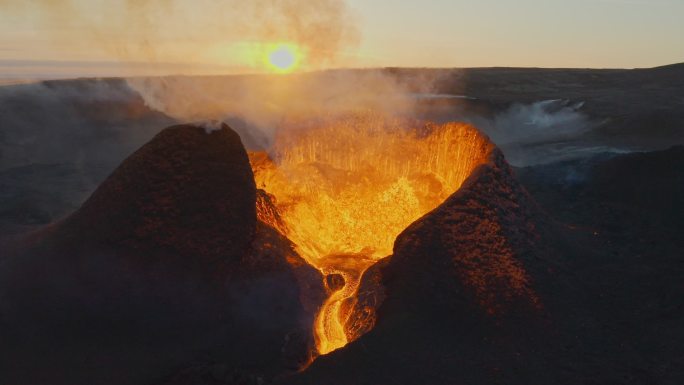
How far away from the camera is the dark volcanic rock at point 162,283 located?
5.09m

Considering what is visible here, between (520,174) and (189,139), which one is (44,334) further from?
(520,174)

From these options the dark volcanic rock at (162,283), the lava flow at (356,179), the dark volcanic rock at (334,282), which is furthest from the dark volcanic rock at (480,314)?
the lava flow at (356,179)

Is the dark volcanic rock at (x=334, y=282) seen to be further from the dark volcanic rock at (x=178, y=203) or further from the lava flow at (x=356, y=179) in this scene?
the dark volcanic rock at (x=178, y=203)

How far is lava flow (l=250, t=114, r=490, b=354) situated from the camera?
7.47m

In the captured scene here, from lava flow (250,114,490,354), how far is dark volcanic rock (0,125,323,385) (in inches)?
39.3

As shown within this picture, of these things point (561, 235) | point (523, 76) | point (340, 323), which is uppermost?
point (523, 76)

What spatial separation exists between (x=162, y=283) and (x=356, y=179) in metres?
3.57

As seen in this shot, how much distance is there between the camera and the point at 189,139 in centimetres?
615

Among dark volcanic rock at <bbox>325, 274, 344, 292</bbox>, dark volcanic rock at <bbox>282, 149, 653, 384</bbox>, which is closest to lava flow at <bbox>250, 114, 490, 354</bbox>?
dark volcanic rock at <bbox>325, 274, 344, 292</bbox>

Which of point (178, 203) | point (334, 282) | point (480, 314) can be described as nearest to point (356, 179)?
point (334, 282)

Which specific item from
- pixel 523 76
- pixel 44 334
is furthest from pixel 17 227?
pixel 523 76

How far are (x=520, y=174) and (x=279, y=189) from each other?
18.7ft

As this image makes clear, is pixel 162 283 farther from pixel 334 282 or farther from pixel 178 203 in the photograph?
pixel 334 282

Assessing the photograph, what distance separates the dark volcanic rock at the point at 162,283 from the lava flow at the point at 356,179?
998 mm
